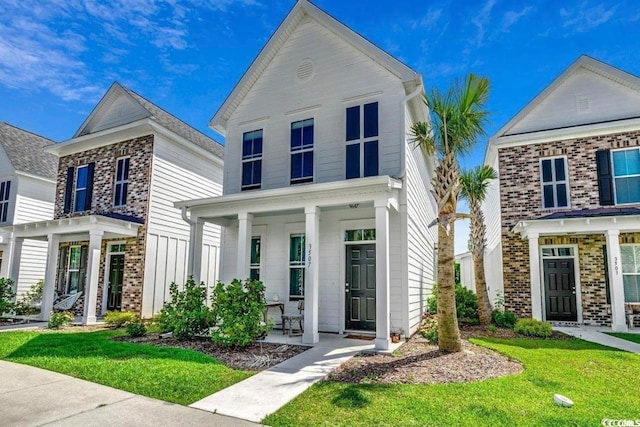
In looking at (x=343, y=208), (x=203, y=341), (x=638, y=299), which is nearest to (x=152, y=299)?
(x=203, y=341)

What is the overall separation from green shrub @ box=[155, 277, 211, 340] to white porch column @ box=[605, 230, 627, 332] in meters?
11.3

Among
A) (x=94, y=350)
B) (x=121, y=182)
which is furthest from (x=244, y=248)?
(x=121, y=182)

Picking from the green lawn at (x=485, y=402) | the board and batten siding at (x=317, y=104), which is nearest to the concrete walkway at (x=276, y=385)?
the green lawn at (x=485, y=402)

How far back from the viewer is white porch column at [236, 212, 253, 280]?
30.4 ft

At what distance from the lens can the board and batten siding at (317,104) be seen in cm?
989

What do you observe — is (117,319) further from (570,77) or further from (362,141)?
(570,77)

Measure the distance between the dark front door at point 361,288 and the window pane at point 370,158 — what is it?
6.48ft

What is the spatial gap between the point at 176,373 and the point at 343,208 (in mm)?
5686

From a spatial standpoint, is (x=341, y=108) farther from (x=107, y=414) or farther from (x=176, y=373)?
(x=107, y=414)

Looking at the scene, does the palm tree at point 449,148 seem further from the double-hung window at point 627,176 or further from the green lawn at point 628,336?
the double-hung window at point 627,176

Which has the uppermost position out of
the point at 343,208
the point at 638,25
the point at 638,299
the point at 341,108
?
the point at 638,25

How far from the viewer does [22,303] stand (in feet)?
49.7

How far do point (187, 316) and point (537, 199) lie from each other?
1181 centimetres

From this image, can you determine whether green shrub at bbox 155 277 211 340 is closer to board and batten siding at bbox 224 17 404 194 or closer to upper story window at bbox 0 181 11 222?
board and batten siding at bbox 224 17 404 194
